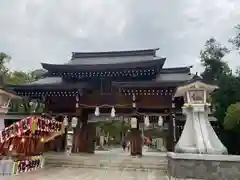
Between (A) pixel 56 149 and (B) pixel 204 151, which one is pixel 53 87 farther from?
(B) pixel 204 151

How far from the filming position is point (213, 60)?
22.5 m

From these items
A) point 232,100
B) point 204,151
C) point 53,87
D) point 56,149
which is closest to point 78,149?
point 56,149

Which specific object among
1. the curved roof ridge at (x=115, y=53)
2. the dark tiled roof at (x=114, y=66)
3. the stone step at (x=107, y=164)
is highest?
A: the curved roof ridge at (x=115, y=53)

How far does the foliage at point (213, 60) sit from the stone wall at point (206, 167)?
1484 cm

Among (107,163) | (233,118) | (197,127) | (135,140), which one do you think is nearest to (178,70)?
(233,118)

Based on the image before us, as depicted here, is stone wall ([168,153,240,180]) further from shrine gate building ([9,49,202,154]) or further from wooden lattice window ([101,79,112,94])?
wooden lattice window ([101,79,112,94])

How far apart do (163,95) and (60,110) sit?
6.19m

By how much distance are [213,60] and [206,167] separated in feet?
55.2

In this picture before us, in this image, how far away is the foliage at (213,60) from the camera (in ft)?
72.0

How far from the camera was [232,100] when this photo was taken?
16531 millimetres

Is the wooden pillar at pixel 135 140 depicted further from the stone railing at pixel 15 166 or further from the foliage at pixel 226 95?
the foliage at pixel 226 95


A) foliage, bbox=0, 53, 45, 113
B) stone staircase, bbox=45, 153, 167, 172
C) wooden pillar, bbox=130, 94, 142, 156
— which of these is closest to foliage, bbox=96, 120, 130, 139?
foliage, bbox=0, 53, 45, 113

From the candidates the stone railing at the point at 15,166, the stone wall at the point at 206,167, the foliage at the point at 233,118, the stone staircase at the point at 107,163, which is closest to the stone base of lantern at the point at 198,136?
the stone wall at the point at 206,167

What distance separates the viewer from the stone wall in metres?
7.50
